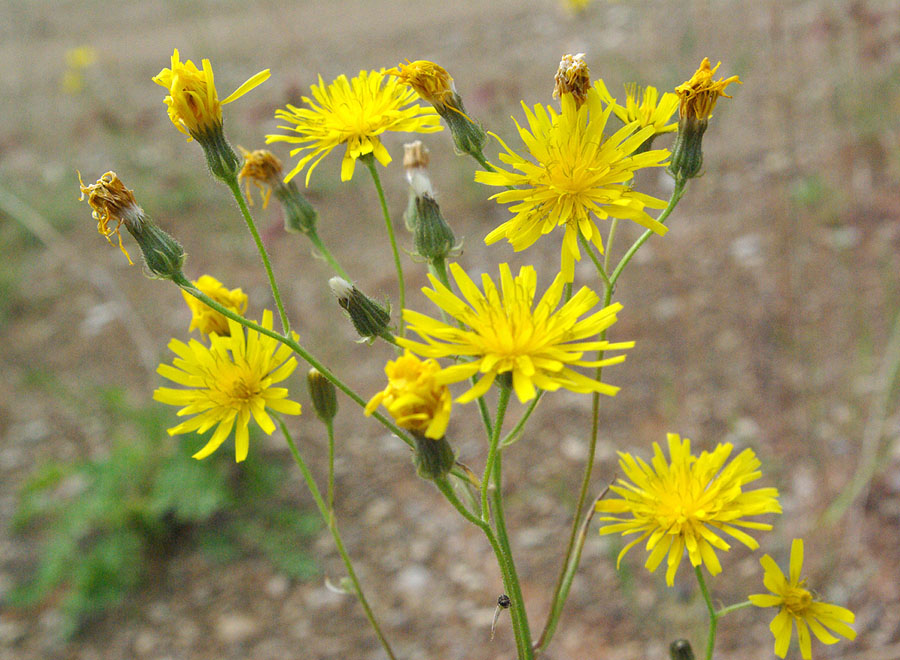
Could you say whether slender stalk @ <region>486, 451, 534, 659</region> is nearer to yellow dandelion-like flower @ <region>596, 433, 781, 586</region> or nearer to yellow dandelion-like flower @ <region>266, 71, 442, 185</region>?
yellow dandelion-like flower @ <region>596, 433, 781, 586</region>

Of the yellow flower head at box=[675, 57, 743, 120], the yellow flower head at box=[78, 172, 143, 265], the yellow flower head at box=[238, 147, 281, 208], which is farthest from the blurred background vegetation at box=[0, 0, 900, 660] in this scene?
the yellow flower head at box=[78, 172, 143, 265]

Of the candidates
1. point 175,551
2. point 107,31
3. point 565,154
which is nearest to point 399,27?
point 107,31

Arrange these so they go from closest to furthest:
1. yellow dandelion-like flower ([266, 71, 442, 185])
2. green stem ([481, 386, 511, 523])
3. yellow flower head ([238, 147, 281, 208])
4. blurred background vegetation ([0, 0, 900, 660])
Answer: green stem ([481, 386, 511, 523])
yellow dandelion-like flower ([266, 71, 442, 185])
yellow flower head ([238, 147, 281, 208])
blurred background vegetation ([0, 0, 900, 660])

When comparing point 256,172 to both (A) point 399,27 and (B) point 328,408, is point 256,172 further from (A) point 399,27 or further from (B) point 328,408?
(A) point 399,27

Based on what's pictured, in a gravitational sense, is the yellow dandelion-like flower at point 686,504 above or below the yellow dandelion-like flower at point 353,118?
below

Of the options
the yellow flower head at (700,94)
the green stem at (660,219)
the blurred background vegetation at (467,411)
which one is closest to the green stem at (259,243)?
the green stem at (660,219)

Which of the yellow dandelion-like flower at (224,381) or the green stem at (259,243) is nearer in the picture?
the green stem at (259,243)

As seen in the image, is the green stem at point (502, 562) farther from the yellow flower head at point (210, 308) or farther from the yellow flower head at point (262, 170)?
the yellow flower head at point (262, 170)
